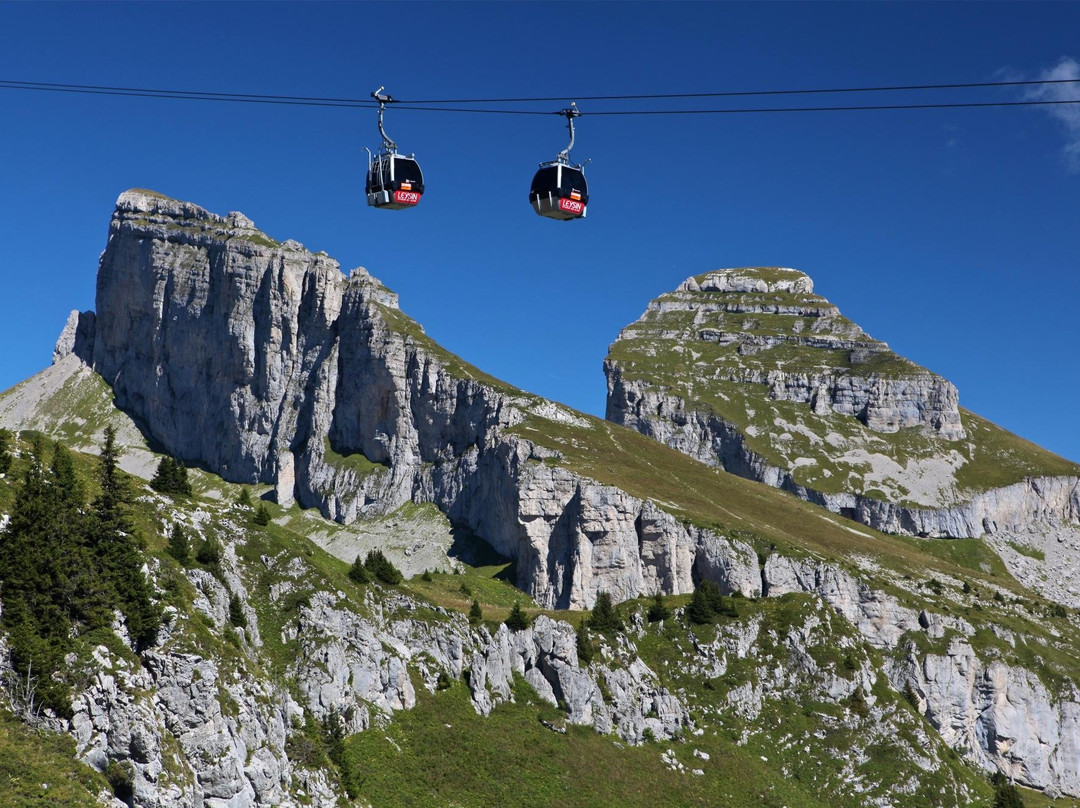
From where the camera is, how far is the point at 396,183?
176 feet

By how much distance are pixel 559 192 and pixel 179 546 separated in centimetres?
2866

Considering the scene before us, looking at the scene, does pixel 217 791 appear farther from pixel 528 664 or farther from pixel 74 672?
pixel 528 664

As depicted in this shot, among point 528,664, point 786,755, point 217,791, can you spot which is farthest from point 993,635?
point 217,791

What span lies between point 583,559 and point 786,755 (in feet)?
226

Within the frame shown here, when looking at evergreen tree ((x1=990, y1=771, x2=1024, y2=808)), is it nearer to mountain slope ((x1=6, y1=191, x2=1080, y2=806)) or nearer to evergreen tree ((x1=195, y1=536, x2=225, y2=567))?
mountain slope ((x1=6, y1=191, x2=1080, y2=806))

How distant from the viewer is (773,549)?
154 metres

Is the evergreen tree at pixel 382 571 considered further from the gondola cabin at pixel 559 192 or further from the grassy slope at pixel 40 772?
the gondola cabin at pixel 559 192

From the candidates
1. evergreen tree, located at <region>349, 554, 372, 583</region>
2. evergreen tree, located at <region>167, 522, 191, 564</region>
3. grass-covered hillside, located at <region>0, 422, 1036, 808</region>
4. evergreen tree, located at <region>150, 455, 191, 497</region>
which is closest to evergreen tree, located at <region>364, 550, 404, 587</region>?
grass-covered hillside, located at <region>0, 422, 1036, 808</region>

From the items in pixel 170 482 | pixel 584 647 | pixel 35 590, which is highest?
pixel 170 482

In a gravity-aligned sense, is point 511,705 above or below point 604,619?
below

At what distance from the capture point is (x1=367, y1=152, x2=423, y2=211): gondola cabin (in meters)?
53.8

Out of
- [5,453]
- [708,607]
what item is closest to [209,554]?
[5,453]

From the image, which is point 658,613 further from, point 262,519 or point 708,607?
point 262,519

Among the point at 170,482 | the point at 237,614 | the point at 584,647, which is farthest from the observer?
the point at 584,647
